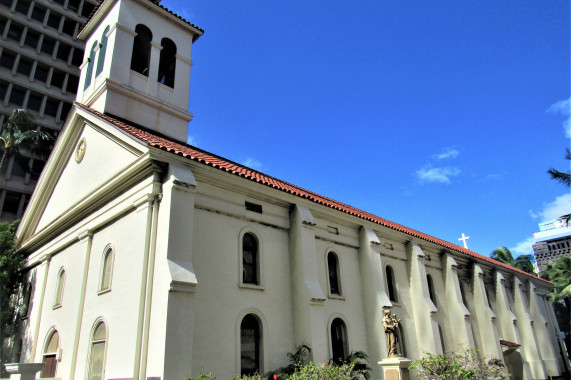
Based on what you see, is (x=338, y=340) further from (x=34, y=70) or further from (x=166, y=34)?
(x=34, y=70)

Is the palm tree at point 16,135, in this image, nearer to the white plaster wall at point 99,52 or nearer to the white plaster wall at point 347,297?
the white plaster wall at point 99,52

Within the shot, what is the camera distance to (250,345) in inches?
532

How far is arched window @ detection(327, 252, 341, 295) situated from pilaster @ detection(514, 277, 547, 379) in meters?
19.3

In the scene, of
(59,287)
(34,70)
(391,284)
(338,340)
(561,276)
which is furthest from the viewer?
(34,70)

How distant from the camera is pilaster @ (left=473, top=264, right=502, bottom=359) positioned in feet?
79.9

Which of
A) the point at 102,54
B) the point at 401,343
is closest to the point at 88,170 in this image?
the point at 102,54

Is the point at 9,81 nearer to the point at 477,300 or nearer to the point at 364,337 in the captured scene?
the point at 364,337

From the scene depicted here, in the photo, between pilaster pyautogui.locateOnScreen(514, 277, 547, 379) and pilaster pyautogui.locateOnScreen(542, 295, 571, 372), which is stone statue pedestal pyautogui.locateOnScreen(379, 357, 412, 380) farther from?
pilaster pyautogui.locateOnScreen(542, 295, 571, 372)

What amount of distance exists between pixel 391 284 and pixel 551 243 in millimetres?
41063

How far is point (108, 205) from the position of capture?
14625mm

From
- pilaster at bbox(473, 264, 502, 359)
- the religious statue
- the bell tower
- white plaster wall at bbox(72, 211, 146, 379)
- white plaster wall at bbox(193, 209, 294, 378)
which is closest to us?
white plaster wall at bbox(72, 211, 146, 379)

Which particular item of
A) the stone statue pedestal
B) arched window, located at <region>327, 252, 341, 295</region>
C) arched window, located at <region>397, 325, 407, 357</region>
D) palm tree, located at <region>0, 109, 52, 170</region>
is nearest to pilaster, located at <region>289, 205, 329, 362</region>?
the stone statue pedestal

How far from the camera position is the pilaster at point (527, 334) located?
28.4 meters

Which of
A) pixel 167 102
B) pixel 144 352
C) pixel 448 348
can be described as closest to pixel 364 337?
pixel 448 348
